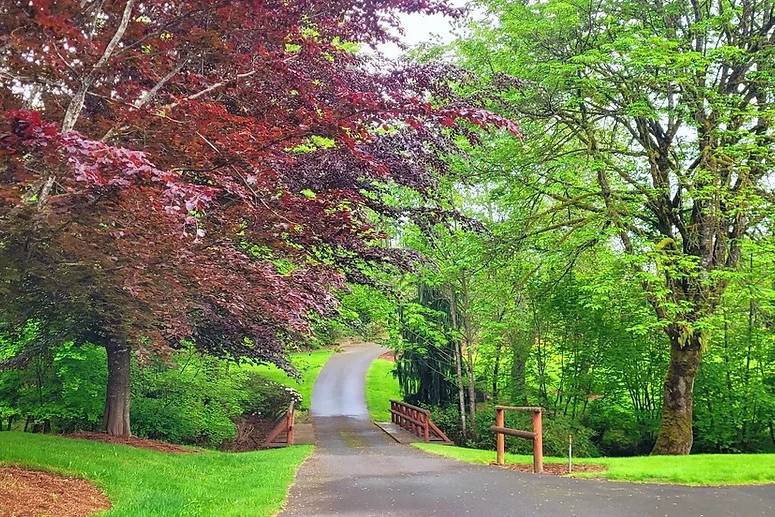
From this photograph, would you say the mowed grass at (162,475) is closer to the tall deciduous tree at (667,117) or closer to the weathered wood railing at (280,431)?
the weathered wood railing at (280,431)

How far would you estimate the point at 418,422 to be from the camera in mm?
16969

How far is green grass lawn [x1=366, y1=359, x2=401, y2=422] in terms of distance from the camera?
25.7m

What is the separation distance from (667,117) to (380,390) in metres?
22.0

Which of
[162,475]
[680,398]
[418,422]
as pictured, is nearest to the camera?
[162,475]

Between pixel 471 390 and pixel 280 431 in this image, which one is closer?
pixel 280 431

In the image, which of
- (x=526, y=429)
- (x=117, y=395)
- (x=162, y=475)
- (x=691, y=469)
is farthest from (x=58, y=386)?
(x=691, y=469)

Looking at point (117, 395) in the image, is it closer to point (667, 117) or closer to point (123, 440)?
point (123, 440)

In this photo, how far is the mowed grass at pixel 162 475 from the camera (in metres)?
6.43

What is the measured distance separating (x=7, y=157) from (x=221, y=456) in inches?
339

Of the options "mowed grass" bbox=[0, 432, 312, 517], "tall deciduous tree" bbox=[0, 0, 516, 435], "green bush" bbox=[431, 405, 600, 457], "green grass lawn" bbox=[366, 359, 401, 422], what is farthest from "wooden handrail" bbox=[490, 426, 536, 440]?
"green grass lawn" bbox=[366, 359, 401, 422]

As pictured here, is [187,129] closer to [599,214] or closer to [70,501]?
[70,501]

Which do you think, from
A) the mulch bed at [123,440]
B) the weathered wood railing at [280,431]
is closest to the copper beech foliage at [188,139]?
the mulch bed at [123,440]

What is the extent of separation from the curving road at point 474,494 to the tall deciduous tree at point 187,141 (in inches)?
90.7

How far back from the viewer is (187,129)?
17.0ft
